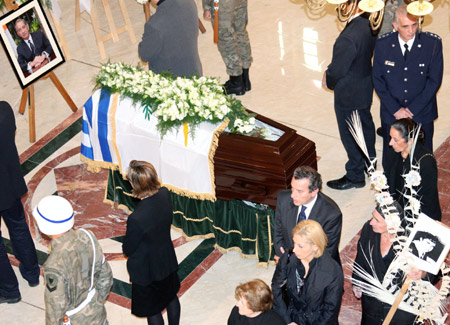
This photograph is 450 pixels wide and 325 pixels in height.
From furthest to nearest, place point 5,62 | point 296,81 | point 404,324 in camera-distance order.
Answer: point 5,62, point 296,81, point 404,324

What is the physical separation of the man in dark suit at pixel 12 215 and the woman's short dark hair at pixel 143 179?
1.26 meters

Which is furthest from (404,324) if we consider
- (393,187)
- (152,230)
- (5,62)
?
(5,62)

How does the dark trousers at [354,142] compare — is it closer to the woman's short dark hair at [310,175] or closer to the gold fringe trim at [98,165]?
the woman's short dark hair at [310,175]

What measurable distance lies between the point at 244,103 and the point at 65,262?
167 inches

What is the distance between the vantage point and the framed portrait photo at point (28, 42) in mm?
7738

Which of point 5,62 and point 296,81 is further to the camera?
point 5,62

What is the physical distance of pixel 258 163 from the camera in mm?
5980

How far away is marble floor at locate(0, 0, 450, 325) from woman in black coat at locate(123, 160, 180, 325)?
71 cm

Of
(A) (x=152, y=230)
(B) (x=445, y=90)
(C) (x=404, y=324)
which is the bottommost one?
(B) (x=445, y=90)

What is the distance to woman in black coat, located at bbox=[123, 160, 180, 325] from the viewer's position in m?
4.98

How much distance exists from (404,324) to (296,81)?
14.4ft

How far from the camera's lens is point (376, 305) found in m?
5.03

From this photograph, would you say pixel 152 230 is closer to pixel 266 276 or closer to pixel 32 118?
pixel 266 276

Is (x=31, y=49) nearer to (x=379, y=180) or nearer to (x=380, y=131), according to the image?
(x=380, y=131)
